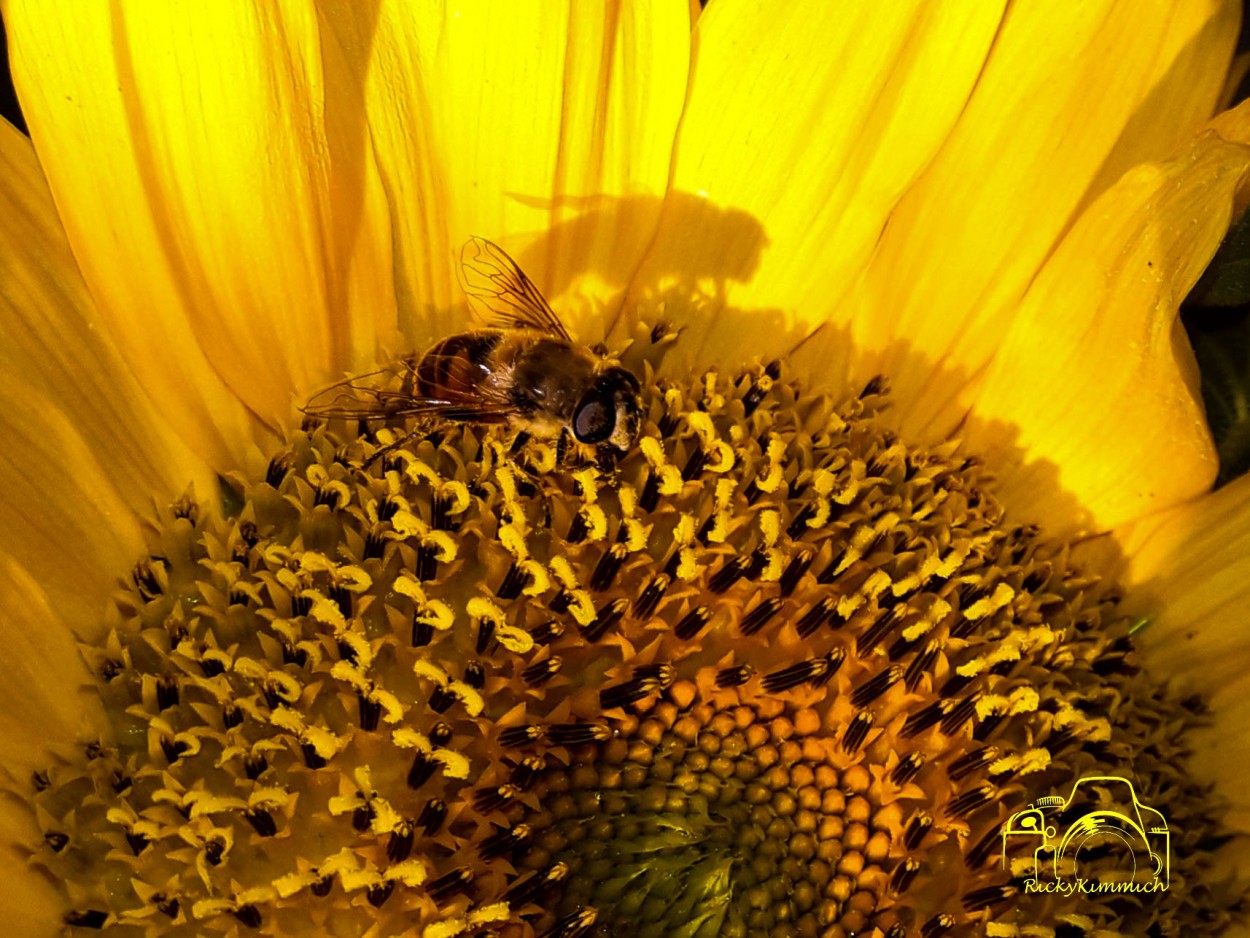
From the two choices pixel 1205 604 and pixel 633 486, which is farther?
pixel 1205 604

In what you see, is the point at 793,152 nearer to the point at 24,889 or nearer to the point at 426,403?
the point at 426,403

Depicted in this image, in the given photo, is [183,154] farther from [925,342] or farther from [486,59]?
[925,342]

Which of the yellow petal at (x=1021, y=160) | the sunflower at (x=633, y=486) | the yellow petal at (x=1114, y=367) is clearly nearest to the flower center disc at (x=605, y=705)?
the sunflower at (x=633, y=486)

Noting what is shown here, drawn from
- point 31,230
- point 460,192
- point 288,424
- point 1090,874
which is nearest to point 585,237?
point 460,192

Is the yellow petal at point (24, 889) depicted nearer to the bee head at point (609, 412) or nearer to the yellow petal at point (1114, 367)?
the bee head at point (609, 412)

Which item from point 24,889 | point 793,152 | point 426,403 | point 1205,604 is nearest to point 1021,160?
point 793,152

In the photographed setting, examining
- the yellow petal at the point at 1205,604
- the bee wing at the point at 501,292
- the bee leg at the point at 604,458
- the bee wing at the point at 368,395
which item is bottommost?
the yellow petal at the point at 1205,604

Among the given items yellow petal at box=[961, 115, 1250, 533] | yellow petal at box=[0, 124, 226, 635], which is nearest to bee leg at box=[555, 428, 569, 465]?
yellow petal at box=[0, 124, 226, 635]
